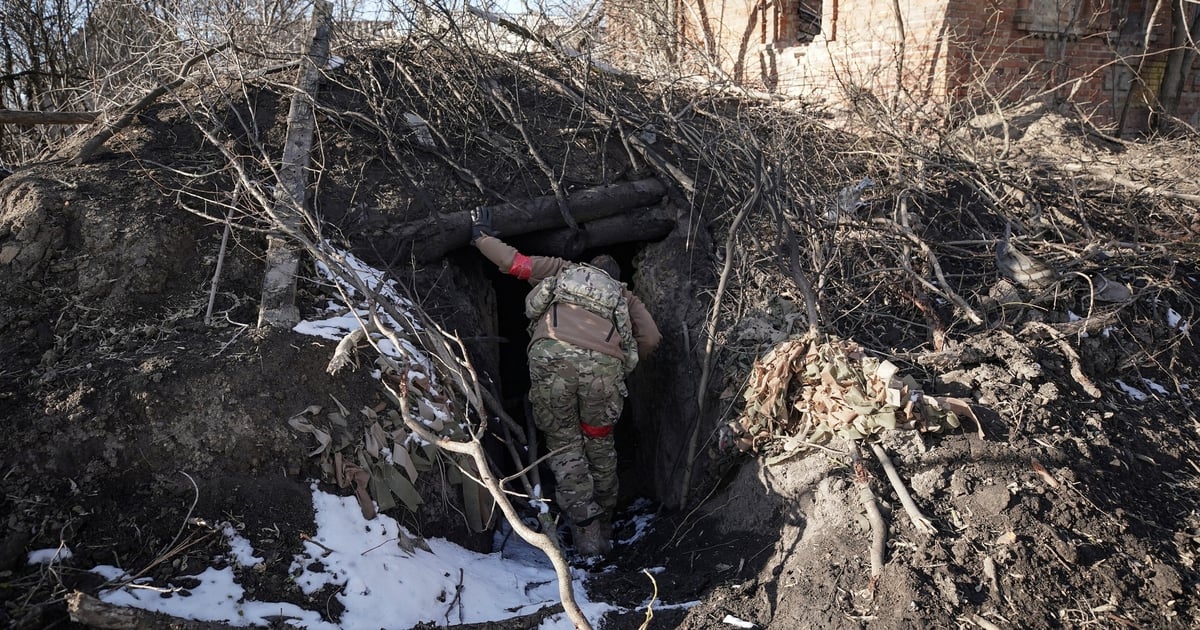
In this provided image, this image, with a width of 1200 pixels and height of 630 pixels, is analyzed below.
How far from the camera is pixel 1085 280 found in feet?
17.4

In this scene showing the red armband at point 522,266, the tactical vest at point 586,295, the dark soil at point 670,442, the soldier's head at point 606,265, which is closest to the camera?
the dark soil at point 670,442

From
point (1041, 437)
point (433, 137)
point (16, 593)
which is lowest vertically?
point (1041, 437)

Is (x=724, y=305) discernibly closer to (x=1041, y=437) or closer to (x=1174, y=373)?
(x=1041, y=437)

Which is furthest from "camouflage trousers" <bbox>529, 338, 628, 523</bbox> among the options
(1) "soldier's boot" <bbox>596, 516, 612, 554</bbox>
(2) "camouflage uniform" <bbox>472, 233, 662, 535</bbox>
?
(1) "soldier's boot" <bbox>596, 516, 612, 554</bbox>

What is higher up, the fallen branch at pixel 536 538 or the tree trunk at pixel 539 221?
the tree trunk at pixel 539 221

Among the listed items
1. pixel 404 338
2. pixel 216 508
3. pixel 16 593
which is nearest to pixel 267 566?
pixel 216 508

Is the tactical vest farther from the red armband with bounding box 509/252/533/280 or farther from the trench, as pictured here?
the trench

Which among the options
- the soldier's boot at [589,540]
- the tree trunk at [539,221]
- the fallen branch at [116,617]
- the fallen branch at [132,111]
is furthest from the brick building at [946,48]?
the fallen branch at [116,617]

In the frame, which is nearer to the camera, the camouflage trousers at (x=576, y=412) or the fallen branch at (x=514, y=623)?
the fallen branch at (x=514, y=623)

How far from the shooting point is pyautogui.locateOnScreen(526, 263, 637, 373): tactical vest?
15.3 ft

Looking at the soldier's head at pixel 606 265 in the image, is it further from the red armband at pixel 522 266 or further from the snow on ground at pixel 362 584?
the snow on ground at pixel 362 584

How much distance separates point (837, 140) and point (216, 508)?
5.51 m

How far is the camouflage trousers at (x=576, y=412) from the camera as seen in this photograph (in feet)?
15.4

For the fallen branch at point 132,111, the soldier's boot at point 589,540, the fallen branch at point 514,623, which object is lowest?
the soldier's boot at point 589,540
